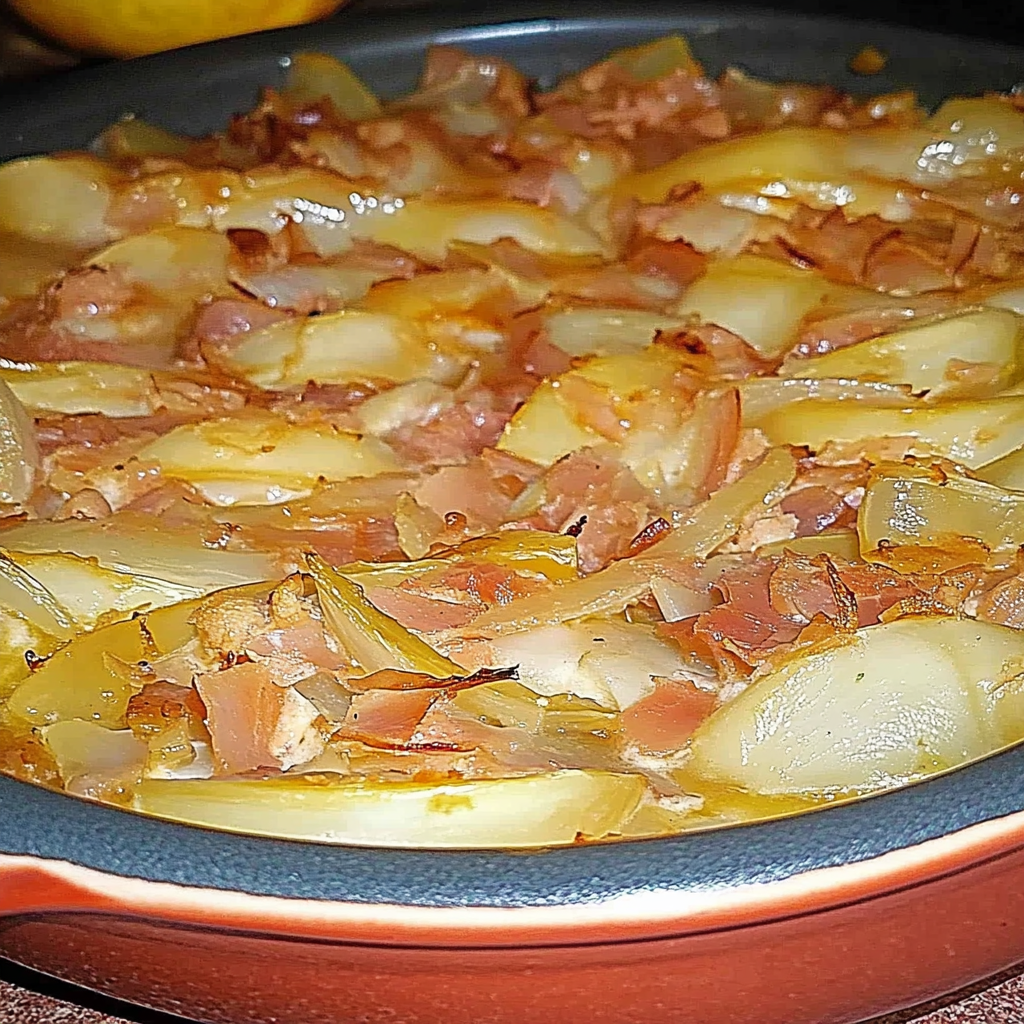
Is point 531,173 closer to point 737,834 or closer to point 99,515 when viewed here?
point 99,515

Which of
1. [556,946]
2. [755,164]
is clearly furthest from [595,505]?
[755,164]

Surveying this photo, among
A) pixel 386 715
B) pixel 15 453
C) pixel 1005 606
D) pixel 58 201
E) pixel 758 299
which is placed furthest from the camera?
pixel 58 201

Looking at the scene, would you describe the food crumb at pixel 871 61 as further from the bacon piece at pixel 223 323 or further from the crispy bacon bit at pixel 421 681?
the crispy bacon bit at pixel 421 681

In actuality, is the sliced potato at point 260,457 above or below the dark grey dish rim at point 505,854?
below

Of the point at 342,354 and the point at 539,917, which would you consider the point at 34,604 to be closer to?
the point at 342,354

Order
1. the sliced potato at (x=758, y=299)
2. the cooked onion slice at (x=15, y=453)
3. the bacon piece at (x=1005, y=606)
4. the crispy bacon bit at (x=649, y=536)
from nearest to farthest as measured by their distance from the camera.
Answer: the bacon piece at (x=1005, y=606) → the crispy bacon bit at (x=649, y=536) → the cooked onion slice at (x=15, y=453) → the sliced potato at (x=758, y=299)

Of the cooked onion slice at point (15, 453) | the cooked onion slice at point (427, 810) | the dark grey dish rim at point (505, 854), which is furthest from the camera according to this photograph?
the cooked onion slice at point (15, 453)

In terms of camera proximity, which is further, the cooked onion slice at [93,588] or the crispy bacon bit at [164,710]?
the cooked onion slice at [93,588]

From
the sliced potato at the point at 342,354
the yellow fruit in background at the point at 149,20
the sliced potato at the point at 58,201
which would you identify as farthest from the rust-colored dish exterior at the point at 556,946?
the yellow fruit in background at the point at 149,20
